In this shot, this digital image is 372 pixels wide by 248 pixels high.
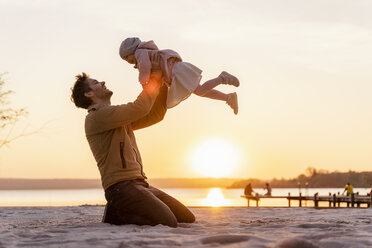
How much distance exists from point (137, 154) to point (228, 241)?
1.92 m

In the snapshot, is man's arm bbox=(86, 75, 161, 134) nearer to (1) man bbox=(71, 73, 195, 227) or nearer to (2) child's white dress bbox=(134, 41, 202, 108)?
(1) man bbox=(71, 73, 195, 227)

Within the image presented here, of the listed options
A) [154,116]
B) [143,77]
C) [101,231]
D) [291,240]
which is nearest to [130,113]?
[143,77]

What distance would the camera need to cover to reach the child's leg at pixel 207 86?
18.7 feet

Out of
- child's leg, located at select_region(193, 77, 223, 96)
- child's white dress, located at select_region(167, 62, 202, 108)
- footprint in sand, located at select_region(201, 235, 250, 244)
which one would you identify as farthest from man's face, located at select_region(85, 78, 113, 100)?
footprint in sand, located at select_region(201, 235, 250, 244)

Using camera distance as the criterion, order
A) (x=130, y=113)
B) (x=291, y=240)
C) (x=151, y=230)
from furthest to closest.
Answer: (x=130, y=113) → (x=151, y=230) → (x=291, y=240)

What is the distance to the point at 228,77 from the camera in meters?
5.80

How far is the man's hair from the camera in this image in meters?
5.45

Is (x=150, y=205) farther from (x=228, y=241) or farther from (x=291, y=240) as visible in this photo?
(x=291, y=240)

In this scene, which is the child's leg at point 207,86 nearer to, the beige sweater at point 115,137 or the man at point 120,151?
the man at point 120,151

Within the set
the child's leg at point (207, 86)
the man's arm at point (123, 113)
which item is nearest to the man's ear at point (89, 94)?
the man's arm at point (123, 113)

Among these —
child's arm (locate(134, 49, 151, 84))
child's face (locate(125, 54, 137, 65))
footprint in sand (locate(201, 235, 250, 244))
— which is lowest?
footprint in sand (locate(201, 235, 250, 244))

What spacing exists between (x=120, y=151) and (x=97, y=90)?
760 millimetres

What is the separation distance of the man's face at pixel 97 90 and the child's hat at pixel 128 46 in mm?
447

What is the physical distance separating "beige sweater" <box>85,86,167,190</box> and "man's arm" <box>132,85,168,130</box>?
0.38 meters
